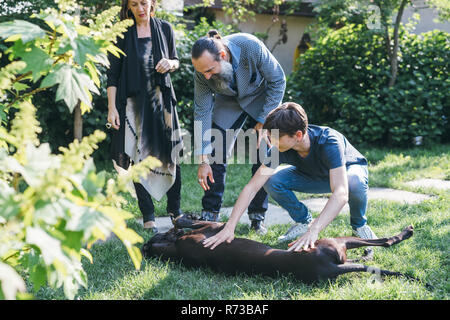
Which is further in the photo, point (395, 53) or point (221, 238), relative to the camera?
point (395, 53)

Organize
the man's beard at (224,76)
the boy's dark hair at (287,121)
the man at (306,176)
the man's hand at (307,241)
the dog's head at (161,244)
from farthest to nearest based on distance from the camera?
the man's beard at (224,76) < the dog's head at (161,244) < the boy's dark hair at (287,121) < the man at (306,176) < the man's hand at (307,241)

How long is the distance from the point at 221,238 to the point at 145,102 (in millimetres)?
1530

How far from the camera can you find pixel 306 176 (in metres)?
3.41

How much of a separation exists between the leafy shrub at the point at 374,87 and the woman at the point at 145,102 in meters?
3.80

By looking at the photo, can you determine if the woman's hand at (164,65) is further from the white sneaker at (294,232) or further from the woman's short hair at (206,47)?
the white sneaker at (294,232)

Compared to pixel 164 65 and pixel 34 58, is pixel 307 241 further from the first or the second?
pixel 164 65

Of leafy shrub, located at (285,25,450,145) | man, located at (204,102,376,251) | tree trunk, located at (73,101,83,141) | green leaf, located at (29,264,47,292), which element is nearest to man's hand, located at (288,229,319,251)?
man, located at (204,102,376,251)

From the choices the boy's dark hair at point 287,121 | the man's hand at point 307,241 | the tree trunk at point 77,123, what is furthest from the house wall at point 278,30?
the man's hand at point 307,241

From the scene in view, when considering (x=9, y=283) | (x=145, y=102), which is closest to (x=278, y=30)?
(x=145, y=102)

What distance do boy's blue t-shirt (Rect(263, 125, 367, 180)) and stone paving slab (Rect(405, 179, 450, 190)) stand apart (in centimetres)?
180

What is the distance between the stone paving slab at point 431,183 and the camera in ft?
15.5

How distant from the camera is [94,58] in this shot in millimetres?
1829

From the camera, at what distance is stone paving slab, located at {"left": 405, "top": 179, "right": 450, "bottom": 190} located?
186 inches
